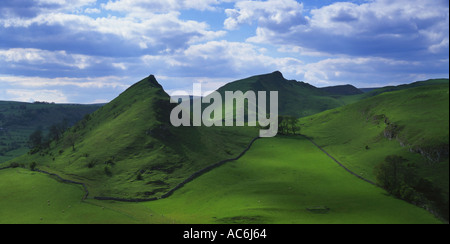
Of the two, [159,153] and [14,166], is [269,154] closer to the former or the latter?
[159,153]

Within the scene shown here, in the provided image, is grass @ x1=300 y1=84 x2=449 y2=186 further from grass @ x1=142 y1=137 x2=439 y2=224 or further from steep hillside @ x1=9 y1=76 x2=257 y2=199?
steep hillside @ x1=9 y1=76 x2=257 y2=199

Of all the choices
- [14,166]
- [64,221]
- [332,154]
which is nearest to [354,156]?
[332,154]

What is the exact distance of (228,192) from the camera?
9494cm

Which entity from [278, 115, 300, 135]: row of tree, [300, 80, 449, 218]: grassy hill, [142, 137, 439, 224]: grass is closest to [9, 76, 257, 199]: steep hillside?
[142, 137, 439, 224]: grass

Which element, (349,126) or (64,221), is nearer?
(64,221)

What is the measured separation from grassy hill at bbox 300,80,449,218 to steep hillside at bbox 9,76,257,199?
49.7 m

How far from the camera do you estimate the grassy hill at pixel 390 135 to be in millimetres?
81100

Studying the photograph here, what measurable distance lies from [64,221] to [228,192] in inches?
1795

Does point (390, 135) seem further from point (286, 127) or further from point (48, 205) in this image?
point (48, 205)

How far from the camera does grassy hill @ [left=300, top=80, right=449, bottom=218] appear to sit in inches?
3193

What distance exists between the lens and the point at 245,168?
121562 millimetres

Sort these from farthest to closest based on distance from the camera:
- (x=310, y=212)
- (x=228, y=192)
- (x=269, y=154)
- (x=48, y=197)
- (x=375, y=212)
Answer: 1. (x=269, y=154)
2. (x=228, y=192)
3. (x=48, y=197)
4. (x=310, y=212)
5. (x=375, y=212)

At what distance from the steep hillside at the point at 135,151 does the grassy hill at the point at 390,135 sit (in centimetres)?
4966

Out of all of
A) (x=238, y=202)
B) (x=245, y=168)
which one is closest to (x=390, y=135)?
(x=245, y=168)
